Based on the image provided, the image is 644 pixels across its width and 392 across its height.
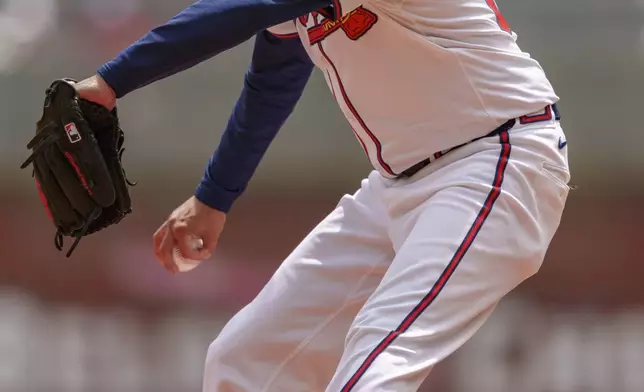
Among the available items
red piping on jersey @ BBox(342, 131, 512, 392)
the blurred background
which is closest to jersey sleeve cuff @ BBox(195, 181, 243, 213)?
red piping on jersey @ BBox(342, 131, 512, 392)

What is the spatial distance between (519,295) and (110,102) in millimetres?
3637

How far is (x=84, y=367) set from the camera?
4973mm

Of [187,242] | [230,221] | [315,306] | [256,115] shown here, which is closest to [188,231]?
[187,242]

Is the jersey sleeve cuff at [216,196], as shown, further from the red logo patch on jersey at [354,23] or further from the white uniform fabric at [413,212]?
the red logo patch on jersey at [354,23]

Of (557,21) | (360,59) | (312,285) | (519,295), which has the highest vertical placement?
(360,59)

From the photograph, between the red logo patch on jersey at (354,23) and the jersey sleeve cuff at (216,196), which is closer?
the red logo patch on jersey at (354,23)

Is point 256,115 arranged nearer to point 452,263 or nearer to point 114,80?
point 114,80

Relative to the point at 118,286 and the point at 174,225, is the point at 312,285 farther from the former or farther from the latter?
the point at 118,286

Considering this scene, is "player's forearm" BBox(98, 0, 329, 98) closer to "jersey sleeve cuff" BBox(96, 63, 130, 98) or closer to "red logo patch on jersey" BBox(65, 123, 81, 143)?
"jersey sleeve cuff" BBox(96, 63, 130, 98)

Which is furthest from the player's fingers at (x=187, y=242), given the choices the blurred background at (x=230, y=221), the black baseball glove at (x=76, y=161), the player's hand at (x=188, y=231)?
the blurred background at (x=230, y=221)

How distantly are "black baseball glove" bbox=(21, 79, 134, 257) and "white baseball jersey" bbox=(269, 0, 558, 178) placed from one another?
51 cm

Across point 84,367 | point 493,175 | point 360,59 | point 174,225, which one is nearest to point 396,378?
point 493,175

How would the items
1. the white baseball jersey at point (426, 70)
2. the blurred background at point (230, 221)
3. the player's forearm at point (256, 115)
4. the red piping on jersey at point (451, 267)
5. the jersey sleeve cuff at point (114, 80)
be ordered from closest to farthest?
1. the red piping on jersey at point (451, 267)
2. the jersey sleeve cuff at point (114, 80)
3. the white baseball jersey at point (426, 70)
4. the player's forearm at point (256, 115)
5. the blurred background at point (230, 221)

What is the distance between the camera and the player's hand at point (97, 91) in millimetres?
1926
